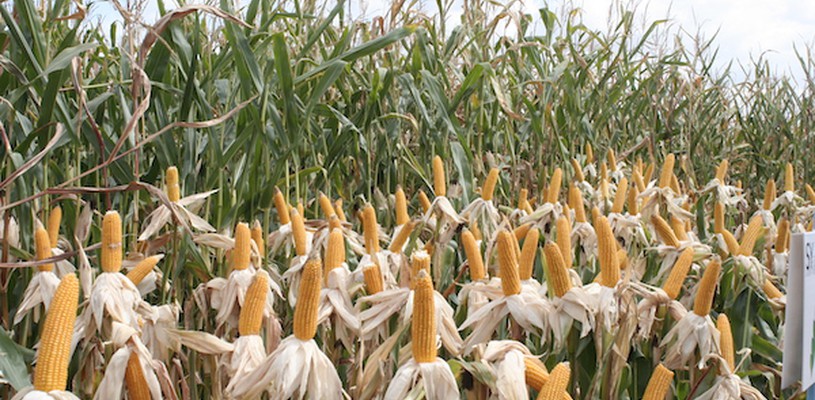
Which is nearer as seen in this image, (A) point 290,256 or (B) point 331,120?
(A) point 290,256

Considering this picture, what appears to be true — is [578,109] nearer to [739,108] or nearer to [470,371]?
[470,371]

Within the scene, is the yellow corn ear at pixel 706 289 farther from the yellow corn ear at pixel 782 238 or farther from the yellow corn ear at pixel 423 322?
the yellow corn ear at pixel 782 238

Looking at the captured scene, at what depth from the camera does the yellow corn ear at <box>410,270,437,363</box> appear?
1028mm

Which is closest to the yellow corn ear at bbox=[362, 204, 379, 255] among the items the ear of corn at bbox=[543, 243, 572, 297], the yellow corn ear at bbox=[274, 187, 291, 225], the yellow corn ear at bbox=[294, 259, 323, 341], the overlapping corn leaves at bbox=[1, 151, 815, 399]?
the overlapping corn leaves at bbox=[1, 151, 815, 399]

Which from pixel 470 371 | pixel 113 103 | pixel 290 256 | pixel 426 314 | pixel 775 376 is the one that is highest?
pixel 113 103

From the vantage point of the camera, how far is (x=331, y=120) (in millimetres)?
2873

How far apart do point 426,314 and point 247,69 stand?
1102 mm

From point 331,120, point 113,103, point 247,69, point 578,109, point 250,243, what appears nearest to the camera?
point 250,243

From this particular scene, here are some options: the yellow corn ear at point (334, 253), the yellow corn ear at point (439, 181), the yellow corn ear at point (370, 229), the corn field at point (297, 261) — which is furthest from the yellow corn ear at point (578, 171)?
the yellow corn ear at point (334, 253)

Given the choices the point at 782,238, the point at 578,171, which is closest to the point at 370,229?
the point at 782,238

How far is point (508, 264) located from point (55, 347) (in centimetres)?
72

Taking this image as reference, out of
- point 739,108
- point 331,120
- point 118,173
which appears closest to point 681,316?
point 118,173

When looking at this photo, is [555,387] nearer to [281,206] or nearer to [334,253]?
[334,253]

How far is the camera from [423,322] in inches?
41.0
